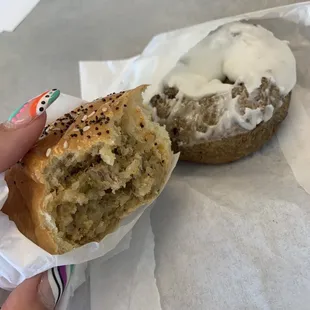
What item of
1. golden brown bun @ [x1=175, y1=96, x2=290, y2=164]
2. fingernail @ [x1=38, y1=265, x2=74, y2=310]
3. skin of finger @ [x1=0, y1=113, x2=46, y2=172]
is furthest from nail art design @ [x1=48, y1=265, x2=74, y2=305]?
golden brown bun @ [x1=175, y1=96, x2=290, y2=164]

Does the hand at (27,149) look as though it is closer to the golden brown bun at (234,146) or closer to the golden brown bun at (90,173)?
the golden brown bun at (90,173)

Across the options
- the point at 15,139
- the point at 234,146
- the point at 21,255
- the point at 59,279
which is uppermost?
the point at 15,139

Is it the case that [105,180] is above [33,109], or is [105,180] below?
below

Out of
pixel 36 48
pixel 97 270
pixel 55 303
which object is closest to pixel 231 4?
pixel 36 48

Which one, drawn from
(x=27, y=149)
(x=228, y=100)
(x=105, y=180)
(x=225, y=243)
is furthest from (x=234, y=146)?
(x=27, y=149)

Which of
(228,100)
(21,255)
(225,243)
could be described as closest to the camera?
(21,255)

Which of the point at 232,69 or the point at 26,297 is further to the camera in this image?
the point at 232,69

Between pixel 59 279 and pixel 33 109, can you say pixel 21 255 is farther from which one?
pixel 33 109
